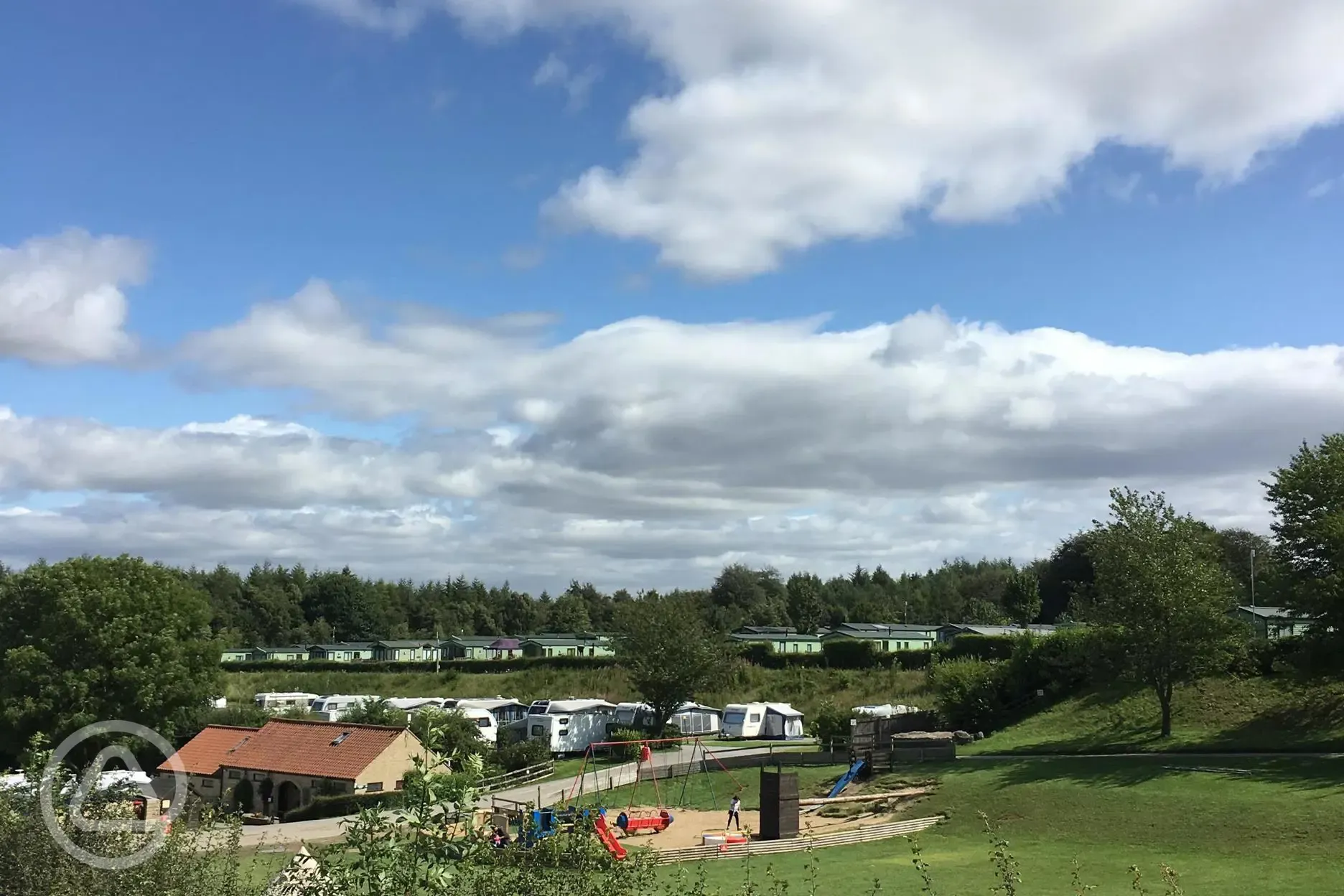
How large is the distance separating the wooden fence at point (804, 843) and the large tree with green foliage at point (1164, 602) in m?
12.4

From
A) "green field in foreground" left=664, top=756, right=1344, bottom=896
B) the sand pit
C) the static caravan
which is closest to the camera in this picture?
"green field in foreground" left=664, top=756, right=1344, bottom=896

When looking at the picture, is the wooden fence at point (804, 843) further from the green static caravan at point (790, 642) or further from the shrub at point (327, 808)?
the green static caravan at point (790, 642)

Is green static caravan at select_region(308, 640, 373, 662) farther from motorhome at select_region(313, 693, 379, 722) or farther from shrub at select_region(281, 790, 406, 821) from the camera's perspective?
shrub at select_region(281, 790, 406, 821)

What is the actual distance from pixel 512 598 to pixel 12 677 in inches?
4171

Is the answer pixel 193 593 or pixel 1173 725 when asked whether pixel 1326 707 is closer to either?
pixel 1173 725

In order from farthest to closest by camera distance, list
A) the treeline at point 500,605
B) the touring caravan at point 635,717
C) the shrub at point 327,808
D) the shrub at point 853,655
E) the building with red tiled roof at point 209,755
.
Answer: the treeline at point 500,605
the shrub at point 853,655
the touring caravan at point 635,717
the building with red tiled roof at point 209,755
the shrub at point 327,808

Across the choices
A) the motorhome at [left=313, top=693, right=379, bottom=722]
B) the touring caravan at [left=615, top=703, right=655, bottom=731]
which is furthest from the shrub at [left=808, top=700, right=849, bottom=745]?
the motorhome at [left=313, top=693, right=379, bottom=722]

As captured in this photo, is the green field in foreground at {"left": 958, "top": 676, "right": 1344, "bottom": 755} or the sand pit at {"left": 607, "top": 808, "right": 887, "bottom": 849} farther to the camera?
the green field in foreground at {"left": 958, "top": 676, "right": 1344, "bottom": 755}

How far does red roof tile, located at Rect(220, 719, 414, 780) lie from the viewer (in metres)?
40.6

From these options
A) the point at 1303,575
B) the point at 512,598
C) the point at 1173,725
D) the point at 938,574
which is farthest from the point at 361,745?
the point at 938,574

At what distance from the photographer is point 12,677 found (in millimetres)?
48781

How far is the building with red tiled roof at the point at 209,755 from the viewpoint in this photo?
144 ft

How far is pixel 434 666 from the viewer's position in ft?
275

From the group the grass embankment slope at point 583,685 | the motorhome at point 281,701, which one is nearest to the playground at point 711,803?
the grass embankment slope at point 583,685
